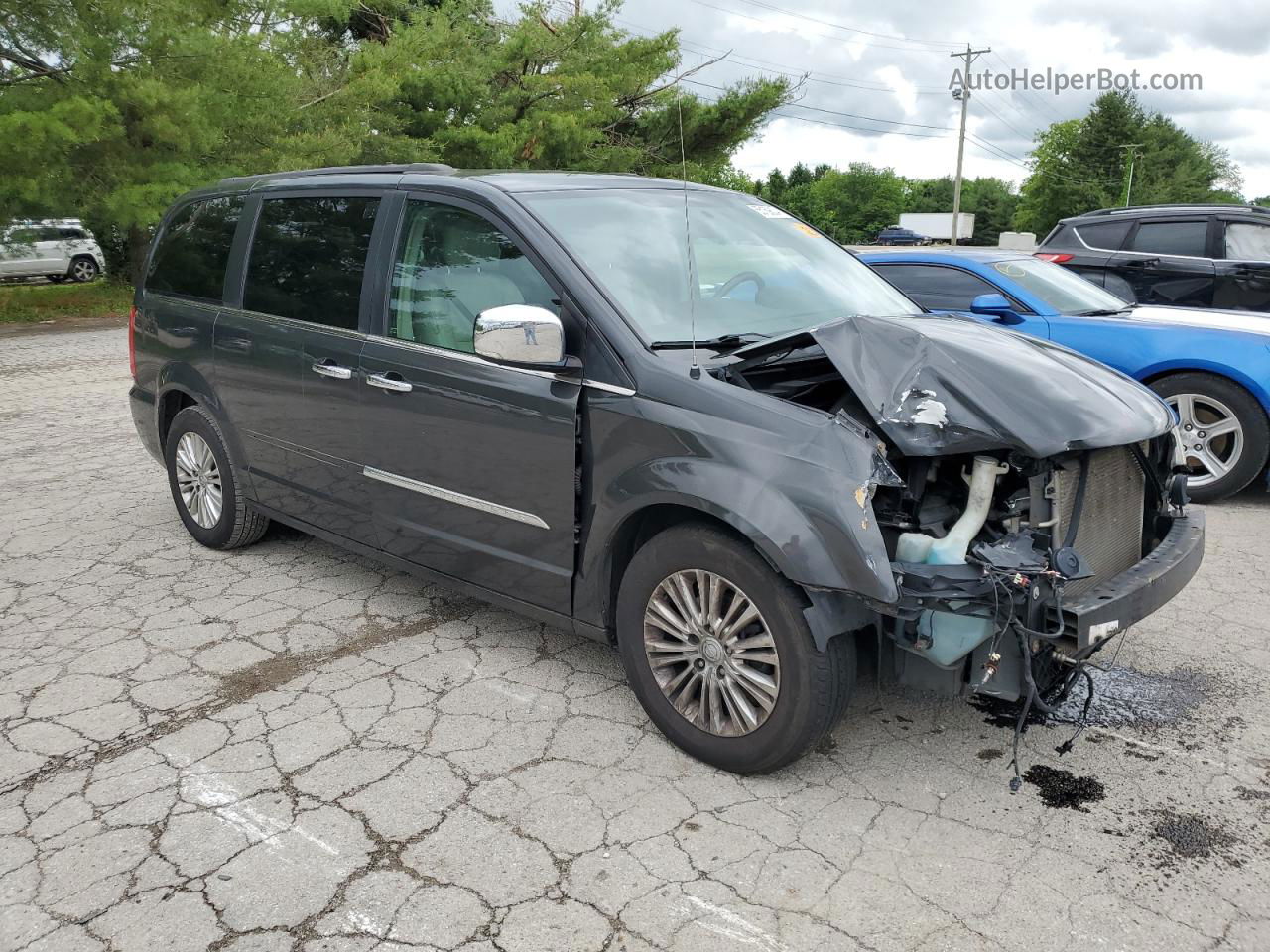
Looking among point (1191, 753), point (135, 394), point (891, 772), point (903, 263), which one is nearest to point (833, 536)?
point (891, 772)

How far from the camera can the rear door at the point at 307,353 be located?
415 centimetres

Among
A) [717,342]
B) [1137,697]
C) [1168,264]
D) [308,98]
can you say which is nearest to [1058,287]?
[1168,264]

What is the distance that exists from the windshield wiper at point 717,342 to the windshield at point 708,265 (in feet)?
0.06

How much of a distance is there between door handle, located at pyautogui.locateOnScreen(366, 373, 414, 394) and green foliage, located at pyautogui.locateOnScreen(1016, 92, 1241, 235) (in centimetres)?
7550

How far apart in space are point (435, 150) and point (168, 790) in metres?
21.1

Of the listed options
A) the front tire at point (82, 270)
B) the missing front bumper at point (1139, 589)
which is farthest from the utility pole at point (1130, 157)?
the missing front bumper at point (1139, 589)

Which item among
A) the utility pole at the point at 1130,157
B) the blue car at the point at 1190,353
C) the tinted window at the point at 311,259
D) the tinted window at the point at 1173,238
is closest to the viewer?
the tinted window at the point at 311,259

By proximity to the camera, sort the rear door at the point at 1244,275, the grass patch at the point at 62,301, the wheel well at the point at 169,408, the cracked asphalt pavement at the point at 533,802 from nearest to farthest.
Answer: the cracked asphalt pavement at the point at 533,802 → the wheel well at the point at 169,408 → the rear door at the point at 1244,275 → the grass patch at the point at 62,301

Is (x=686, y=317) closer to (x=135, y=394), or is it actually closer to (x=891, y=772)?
(x=891, y=772)

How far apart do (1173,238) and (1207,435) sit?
3670 millimetres

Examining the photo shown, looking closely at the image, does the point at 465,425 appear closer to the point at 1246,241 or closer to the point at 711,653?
the point at 711,653

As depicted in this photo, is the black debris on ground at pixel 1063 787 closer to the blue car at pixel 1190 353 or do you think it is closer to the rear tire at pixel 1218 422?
the blue car at pixel 1190 353

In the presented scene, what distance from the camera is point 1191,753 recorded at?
3.34 m

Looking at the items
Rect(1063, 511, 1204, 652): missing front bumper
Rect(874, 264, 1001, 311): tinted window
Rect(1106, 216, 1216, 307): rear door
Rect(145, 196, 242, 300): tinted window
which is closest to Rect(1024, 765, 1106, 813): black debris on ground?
Rect(1063, 511, 1204, 652): missing front bumper
